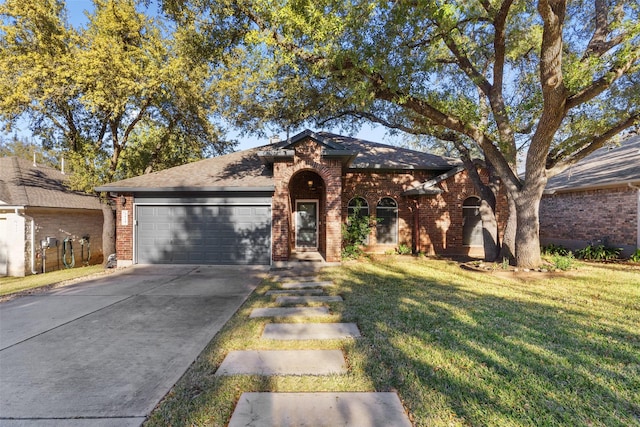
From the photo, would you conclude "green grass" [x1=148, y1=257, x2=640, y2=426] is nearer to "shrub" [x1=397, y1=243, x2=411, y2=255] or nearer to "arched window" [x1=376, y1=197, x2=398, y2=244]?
"shrub" [x1=397, y1=243, x2=411, y2=255]

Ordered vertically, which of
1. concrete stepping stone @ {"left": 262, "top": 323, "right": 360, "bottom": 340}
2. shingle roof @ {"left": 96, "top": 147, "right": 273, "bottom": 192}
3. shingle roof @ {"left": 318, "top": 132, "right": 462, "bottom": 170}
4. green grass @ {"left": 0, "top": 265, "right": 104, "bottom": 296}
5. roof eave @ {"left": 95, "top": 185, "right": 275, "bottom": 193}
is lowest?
green grass @ {"left": 0, "top": 265, "right": 104, "bottom": 296}

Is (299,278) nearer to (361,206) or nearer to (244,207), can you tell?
(244,207)

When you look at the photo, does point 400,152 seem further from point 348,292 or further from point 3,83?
point 3,83

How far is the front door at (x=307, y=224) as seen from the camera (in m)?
13.1

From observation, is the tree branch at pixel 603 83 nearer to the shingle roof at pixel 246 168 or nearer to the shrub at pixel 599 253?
the shingle roof at pixel 246 168

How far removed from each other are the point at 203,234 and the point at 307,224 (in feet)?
14.6

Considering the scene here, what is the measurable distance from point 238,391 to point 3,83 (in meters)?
13.4

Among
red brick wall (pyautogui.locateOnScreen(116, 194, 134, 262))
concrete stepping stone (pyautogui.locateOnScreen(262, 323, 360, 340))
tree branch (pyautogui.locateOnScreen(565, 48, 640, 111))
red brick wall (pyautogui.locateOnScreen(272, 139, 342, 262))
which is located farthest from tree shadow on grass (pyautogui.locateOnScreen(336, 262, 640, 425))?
red brick wall (pyautogui.locateOnScreen(116, 194, 134, 262))

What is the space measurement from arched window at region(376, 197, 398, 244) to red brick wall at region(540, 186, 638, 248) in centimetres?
738

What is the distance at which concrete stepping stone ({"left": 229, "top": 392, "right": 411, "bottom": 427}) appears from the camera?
2.49 m

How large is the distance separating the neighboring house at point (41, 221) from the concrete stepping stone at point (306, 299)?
1196cm

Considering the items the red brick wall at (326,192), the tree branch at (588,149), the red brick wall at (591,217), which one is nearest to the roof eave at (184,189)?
the red brick wall at (326,192)

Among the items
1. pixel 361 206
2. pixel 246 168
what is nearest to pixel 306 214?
pixel 361 206

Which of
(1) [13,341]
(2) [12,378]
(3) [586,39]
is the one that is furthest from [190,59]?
(3) [586,39]
